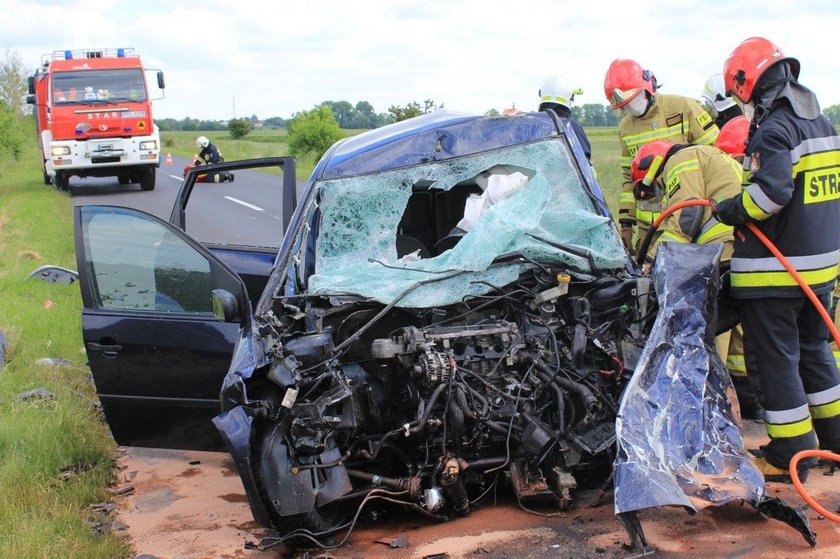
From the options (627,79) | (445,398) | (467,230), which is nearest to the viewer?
(445,398)

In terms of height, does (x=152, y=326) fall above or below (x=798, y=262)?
below

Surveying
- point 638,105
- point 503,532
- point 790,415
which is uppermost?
point 638,105

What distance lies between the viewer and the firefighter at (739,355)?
5660 mm

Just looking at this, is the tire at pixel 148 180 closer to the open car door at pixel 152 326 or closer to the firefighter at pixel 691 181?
the open car door at pixel 152 326

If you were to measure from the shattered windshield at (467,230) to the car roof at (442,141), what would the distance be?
0.16 feet

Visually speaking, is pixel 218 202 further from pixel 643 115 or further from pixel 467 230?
pixel 467 230

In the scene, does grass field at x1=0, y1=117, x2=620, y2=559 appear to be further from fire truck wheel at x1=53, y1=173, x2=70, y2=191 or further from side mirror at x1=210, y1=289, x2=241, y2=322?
fire truck wheel at x1=53, y1=173, x2=70, y2=191

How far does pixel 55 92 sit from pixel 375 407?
62.8 ft

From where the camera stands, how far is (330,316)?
4230mm

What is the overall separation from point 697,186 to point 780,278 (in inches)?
48.8

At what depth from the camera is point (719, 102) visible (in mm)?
7895

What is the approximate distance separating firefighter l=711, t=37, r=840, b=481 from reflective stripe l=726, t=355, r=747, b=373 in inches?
55.7

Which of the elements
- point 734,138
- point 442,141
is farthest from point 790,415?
point 734,138

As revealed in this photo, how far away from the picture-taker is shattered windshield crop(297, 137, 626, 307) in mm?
4375
